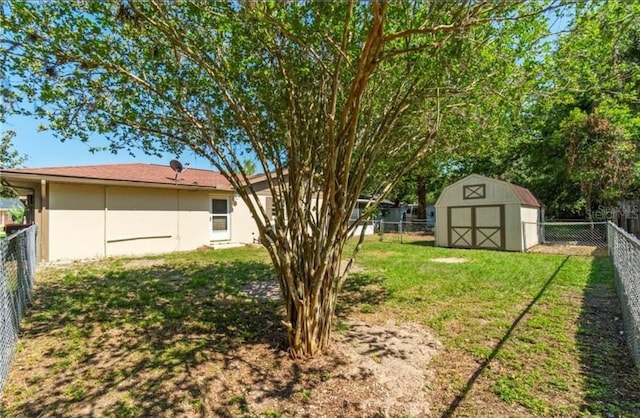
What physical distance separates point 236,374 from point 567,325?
13.4 feet

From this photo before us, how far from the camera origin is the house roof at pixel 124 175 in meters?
8.46

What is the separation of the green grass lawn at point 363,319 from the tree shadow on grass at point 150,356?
16 mm

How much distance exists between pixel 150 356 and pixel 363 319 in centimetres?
258

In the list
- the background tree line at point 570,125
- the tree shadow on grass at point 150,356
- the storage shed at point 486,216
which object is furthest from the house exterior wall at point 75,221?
the storage shed at point 486,216

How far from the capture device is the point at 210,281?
6.87 m

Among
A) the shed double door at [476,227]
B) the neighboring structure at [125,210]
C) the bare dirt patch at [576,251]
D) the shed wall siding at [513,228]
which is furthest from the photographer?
the shed double door at [476,227]

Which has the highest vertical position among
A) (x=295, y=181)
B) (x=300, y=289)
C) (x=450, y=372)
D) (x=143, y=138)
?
(x=143, y=138)

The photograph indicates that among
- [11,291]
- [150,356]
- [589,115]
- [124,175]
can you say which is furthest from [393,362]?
[589,115]

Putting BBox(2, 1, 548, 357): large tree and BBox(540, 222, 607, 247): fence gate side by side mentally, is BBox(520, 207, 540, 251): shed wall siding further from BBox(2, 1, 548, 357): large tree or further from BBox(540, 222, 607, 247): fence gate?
BBox(2, 1, 548, 357): large tree

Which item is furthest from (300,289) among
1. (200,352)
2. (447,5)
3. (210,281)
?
(210,281)

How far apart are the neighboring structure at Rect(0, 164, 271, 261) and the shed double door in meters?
8.10

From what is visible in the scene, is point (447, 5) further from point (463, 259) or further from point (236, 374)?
point (463, 259)

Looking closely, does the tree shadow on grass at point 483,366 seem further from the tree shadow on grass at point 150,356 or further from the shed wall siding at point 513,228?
the shed wall siding at point 513,228

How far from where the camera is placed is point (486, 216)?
12.7m
